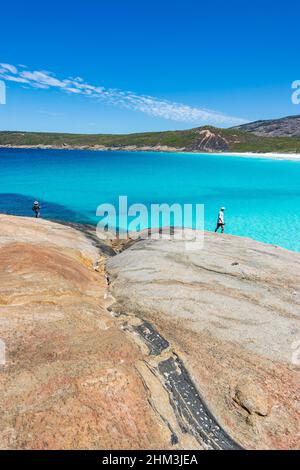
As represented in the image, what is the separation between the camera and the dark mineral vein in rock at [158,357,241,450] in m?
8.33

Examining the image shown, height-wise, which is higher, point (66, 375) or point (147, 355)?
point (66, 375)

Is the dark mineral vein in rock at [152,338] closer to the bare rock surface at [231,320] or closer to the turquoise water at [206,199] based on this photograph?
the bare rock surface at [231,320]

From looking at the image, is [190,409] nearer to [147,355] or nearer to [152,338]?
[147,355]

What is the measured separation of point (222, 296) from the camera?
1559cm

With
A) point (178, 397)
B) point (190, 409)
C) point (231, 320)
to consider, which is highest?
point (231, 320)

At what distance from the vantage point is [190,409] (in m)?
9.15
